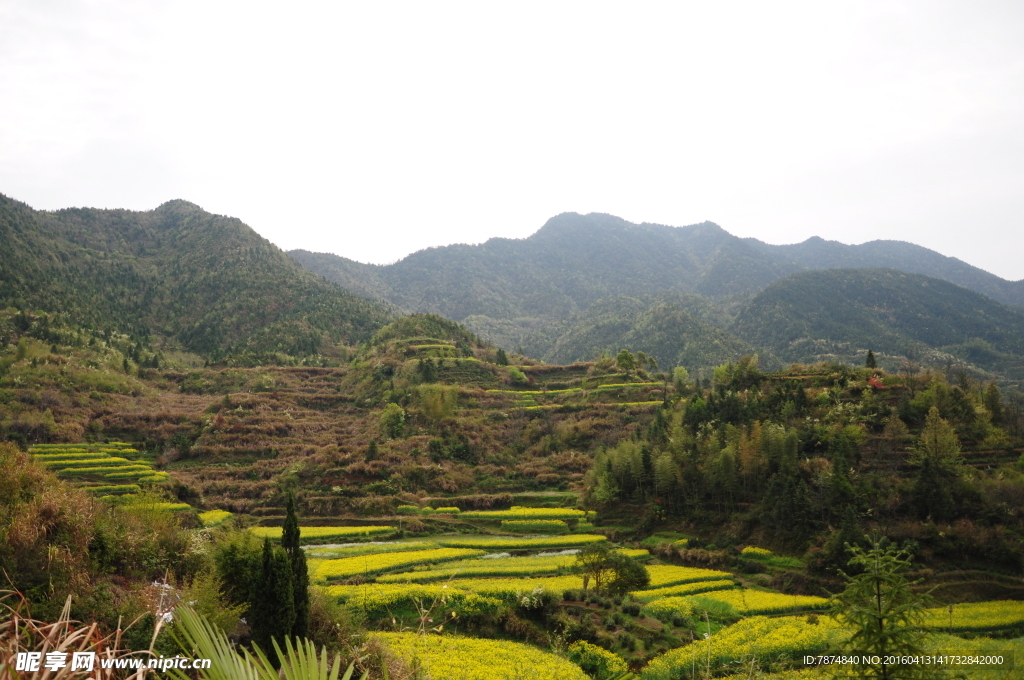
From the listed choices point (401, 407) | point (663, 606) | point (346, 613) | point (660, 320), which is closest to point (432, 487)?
point (401, 407)

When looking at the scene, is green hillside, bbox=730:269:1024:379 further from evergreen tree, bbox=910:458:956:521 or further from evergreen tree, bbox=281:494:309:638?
evergreen tree, bbox=281:494:309:638

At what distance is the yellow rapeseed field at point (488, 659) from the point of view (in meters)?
12.1

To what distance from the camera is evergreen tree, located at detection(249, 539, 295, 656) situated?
1023 centimetres

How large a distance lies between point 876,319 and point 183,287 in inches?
6573

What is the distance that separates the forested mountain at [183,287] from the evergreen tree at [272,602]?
70.7m

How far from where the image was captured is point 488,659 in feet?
45.1

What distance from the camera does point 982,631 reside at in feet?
54.3

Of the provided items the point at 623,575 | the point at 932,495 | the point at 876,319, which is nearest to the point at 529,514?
the point at 623,575

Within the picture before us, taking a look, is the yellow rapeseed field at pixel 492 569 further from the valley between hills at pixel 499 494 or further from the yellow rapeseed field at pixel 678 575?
the yellow rapeseed field at pixel 678 575

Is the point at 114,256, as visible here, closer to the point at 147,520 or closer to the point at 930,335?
the point at 147,520

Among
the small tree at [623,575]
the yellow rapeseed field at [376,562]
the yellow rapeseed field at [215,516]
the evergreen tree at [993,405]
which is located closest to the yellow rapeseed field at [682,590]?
the small tree at [623,575]

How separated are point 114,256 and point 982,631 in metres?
144

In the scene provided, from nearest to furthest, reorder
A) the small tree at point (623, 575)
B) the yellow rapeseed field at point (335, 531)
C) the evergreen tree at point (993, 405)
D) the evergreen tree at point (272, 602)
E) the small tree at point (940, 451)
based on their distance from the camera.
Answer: the evergreen tree at point (272, 602), the small tree at point (623, 575), the small tree at point (940, 451), the evergreen tree at point (993, 405), the yellow rapeseed field at point (335, 531)

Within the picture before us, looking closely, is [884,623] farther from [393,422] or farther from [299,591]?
[393,422]
